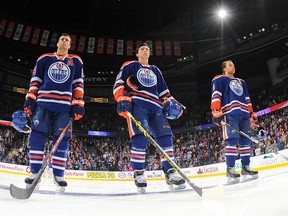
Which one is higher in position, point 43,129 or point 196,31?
point 196,31

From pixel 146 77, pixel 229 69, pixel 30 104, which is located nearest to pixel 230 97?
pixel 229 69

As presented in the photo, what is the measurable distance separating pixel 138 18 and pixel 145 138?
17818 mm

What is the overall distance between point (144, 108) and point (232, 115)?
1589 millimetres

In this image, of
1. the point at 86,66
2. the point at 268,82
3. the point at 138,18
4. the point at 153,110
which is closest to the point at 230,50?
the point at 268,82

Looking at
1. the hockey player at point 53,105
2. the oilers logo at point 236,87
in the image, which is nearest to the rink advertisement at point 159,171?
the oilers logo at point 236,87

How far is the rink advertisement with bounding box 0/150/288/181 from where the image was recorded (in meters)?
7.68

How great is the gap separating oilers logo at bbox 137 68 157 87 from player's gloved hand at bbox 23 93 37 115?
1264 millimetres

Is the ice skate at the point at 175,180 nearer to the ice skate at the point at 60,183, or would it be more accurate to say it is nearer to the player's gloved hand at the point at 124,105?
the player's gloved hand at the point at 124,105

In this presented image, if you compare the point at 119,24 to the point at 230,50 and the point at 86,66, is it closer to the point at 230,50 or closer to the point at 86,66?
the point at 86,66

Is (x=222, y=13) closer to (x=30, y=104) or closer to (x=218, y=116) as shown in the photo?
(x=218, y=116)

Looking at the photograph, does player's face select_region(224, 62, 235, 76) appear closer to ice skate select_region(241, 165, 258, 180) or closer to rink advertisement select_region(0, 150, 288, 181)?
ice skate select_region(241, 165, 258, 180)

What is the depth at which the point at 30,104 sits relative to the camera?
10.00 feet

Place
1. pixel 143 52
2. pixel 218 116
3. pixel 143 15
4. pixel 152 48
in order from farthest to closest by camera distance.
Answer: pixel 152 48 < pixel 143 15 < pixel 218 116 < pixel 143 52

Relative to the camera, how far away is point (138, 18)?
19.8 meters
